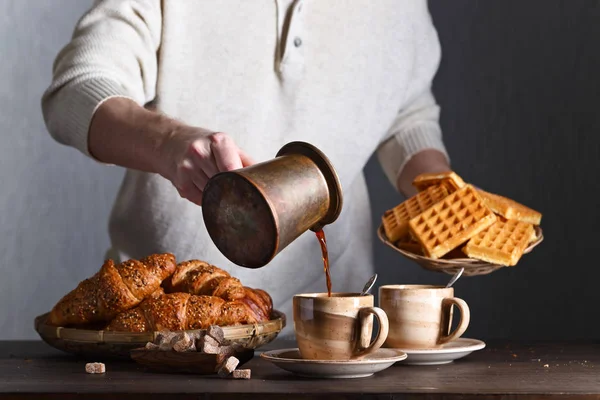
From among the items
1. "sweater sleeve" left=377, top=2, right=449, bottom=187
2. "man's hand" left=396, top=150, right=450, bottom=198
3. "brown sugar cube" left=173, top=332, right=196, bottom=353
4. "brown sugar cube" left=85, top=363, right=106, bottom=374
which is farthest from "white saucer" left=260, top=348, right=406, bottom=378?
"sweater sleeve" left=377, top=2, right=449, bottom=187

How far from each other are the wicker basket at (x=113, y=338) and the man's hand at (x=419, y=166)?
40.0 inches

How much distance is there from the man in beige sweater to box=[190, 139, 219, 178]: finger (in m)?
0.36

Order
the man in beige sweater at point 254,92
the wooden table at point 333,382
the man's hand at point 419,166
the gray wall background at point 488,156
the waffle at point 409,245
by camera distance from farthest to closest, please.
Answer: the gray wall background at point 488,156 → the man's hand at point 419,166 → the man in beige sweater at point 254,92 → the waffle at point 409,245 → the wooden table at point 333,382

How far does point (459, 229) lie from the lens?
163cm

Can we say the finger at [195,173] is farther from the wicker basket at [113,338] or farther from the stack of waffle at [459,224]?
the stack of waffle at [459,224]

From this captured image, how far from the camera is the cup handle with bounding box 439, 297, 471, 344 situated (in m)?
1.29

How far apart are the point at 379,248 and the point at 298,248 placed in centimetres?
151

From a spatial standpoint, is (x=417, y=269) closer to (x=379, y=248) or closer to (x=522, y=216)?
(x=379, y=248)

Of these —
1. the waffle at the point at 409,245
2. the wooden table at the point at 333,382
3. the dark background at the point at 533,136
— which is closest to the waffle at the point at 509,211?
the waffle at the point at 409,245

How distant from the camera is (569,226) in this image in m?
3.08

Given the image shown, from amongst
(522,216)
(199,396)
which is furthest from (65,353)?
(522,216)

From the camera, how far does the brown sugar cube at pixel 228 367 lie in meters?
1.18

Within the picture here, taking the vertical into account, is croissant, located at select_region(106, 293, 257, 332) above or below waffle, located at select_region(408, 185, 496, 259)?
below

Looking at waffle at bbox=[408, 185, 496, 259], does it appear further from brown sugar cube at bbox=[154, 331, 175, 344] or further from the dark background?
the dark background
